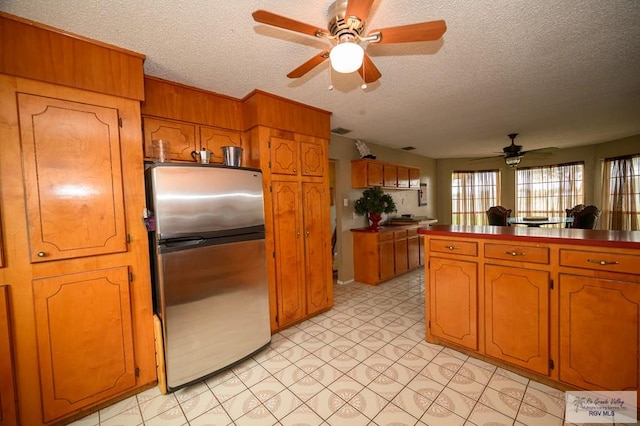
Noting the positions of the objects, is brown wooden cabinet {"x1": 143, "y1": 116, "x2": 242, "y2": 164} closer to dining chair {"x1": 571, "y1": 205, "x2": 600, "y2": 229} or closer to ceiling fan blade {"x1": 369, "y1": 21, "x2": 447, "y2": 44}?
ceiling fan blade {"x1": 369, "y1": 21, "x2": 447, "y2": 44}

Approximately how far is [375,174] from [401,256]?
60.9 inches

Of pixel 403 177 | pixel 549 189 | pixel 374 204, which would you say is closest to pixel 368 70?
pixel 374 204

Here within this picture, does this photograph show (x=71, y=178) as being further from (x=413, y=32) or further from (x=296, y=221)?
(x=413, y=32)

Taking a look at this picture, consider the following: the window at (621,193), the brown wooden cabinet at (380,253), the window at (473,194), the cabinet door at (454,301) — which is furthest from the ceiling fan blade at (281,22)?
the window at (621,193)

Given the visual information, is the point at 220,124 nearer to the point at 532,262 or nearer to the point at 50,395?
the point at 50,395

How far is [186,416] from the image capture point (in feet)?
5.37

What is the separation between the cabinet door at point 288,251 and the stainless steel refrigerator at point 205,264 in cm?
38

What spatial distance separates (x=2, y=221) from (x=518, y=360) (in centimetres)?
349

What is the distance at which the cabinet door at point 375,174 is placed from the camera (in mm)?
4272

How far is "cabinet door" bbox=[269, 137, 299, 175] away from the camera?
103 inches

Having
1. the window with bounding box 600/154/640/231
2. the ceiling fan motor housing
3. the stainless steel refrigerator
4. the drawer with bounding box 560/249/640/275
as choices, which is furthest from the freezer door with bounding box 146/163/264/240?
the window with bounding box 600/154/640/231

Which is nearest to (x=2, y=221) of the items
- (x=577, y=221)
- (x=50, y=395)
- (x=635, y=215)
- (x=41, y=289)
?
(x=41, y=289)

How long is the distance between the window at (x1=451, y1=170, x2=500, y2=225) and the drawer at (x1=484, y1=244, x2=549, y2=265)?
5392mm

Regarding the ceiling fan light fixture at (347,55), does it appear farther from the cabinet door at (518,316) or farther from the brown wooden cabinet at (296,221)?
the cabinet door at (518,316)
